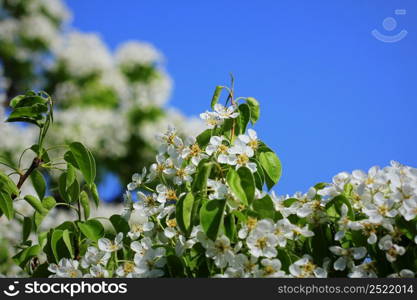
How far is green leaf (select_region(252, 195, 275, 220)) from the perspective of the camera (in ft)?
3.26

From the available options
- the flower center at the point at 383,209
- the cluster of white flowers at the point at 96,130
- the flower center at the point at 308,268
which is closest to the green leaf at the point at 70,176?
the flower center at the point at 308,268

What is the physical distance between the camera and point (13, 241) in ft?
9.03

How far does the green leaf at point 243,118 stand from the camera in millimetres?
1199

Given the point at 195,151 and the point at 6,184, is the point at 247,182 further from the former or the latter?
the point at 6,184

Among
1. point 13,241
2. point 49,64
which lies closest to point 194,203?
point 13,241

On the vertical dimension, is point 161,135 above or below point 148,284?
above

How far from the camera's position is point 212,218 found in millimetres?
945

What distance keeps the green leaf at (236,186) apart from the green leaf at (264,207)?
0.05 m

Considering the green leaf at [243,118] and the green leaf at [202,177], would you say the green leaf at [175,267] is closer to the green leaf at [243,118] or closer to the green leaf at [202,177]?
the green leaf at [202,177]

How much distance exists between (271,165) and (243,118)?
0.43 ft

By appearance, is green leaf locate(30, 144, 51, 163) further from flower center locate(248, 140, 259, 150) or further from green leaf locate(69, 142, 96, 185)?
flower center locate(248, 140, 259, 150)

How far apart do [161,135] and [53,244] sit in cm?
35

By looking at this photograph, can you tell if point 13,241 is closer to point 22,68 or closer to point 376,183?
point 376,183

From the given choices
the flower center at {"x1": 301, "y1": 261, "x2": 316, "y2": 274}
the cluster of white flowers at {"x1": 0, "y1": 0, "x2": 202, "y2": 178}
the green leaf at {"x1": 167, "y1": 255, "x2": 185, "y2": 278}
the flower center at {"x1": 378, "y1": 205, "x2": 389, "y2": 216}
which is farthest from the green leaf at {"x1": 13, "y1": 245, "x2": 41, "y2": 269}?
the cluster of white flowers at {"x1": 0, "y1": 0, "x2": 202, "y2": 178}
